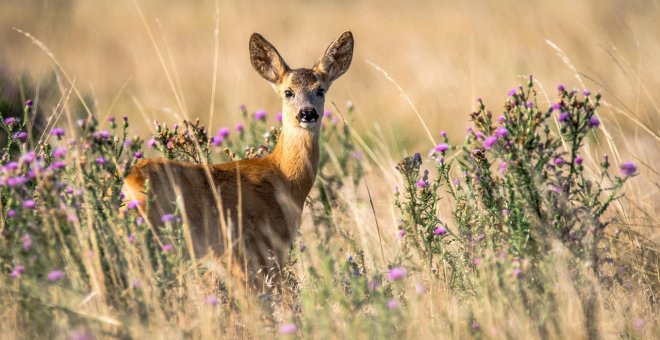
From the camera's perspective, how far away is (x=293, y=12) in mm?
17203

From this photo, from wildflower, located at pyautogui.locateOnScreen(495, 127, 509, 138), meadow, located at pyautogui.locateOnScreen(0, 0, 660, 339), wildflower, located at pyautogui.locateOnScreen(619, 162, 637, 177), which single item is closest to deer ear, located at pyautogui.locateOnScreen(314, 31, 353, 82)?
meadow, located at pyautogui.locateOnScreen(0, 0, 660, 339)

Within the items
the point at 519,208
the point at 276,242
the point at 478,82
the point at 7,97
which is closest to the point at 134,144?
the point at 276,242

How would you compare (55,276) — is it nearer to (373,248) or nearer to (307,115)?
(373,248)

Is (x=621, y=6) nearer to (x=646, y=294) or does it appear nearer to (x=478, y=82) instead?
(x=478, y=82)

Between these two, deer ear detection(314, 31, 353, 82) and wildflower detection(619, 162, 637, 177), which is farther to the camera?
deer ear detection(314, 31, 353, 82)

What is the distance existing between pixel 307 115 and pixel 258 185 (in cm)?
65

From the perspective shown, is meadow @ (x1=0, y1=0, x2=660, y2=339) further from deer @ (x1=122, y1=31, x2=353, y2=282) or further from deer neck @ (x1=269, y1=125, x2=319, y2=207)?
deer neck @ (x1=269, y1=125, x2=319, y2=207)

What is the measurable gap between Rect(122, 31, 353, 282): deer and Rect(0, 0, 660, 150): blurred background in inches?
108

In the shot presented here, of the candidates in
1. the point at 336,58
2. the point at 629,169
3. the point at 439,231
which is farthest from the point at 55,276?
the point at 336,58

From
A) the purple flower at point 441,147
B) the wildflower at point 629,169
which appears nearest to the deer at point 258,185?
the purple flower at point 441,147

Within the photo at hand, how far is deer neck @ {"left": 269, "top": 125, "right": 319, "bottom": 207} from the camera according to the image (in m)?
6.17

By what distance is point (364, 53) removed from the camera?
14297 millimetres

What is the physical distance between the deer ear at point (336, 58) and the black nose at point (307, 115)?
67 cm

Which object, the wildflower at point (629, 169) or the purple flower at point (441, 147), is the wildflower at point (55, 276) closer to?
the purple flower at point (441, 147)
